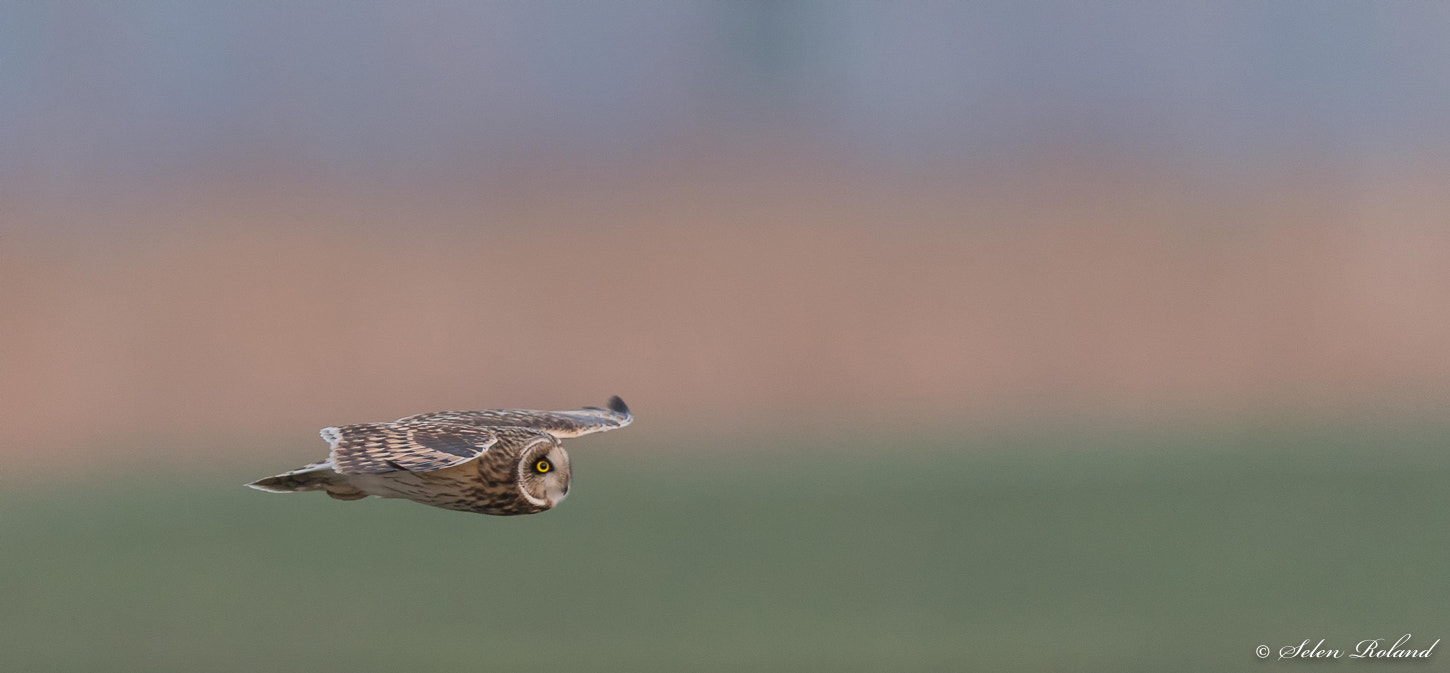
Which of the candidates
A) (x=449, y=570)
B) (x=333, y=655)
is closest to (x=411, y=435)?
(x=333, y=655)

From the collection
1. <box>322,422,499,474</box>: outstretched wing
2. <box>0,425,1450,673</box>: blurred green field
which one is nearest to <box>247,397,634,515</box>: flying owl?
<box>322,422,499,474</box>: outstretched wing

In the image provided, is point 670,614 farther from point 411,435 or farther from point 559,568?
point 411,435

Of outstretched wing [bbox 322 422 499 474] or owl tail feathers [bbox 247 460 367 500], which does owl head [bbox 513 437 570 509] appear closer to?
outstretched wing [bbox 322 422 499 474]

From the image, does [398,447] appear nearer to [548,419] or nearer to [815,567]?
[548,419]

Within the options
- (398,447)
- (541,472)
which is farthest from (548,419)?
(398,447)

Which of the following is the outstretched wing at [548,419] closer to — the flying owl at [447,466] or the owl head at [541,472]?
the flying owl at [447,466]
